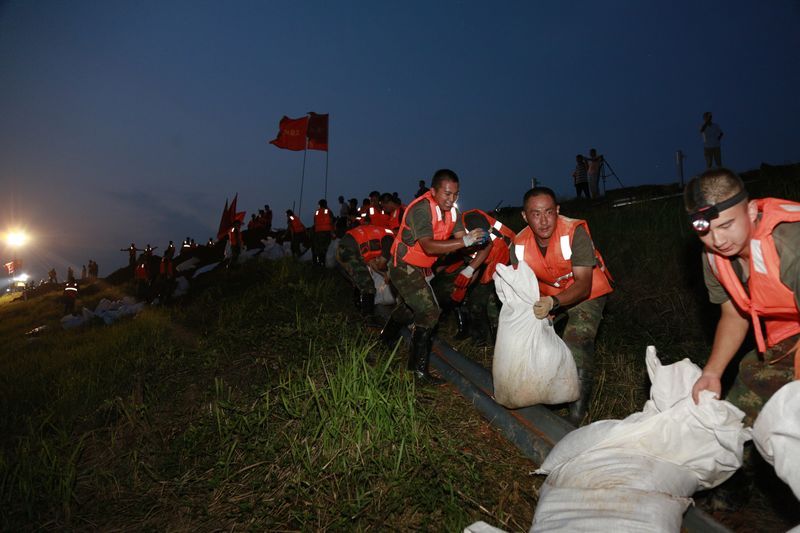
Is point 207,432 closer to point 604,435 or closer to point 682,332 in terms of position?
point 604,435

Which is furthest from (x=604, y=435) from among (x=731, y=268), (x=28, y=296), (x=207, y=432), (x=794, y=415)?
(x=28, y=296)

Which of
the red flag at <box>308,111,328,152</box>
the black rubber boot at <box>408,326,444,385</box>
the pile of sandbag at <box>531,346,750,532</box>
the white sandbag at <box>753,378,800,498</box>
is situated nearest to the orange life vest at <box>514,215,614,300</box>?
the black rubber boot at <box>408,326,444,385</box>

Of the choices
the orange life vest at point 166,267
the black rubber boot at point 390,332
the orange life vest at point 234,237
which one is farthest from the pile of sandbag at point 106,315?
the black rubber boot at point 390,332

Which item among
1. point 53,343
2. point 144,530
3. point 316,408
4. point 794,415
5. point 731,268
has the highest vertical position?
point 731,268

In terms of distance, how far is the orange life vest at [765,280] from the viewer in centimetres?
202

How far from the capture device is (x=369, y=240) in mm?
7648

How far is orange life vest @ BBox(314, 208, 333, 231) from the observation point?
14.8 meters

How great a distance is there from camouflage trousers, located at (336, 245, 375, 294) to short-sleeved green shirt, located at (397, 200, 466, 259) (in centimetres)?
321

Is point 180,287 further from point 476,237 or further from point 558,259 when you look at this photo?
point 558,259

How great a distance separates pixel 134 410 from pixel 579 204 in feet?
42.6

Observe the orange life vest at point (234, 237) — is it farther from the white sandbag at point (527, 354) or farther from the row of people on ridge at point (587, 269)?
the white sandbag at point (527, 354)

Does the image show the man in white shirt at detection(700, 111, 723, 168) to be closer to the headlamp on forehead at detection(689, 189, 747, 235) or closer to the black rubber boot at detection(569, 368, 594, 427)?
the black rubber boot at detection(569, 368, 594, 427)

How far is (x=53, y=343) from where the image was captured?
38.1ft

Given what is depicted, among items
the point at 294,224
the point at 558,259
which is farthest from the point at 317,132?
the point at 558,259
